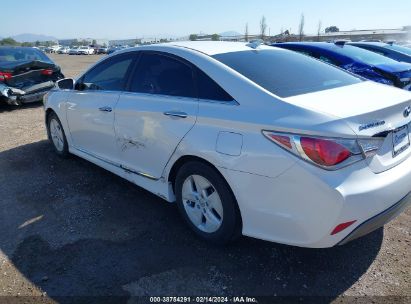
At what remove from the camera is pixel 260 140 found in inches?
101

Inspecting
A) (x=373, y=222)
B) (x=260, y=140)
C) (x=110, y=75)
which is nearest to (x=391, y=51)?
(x=110, y=75)

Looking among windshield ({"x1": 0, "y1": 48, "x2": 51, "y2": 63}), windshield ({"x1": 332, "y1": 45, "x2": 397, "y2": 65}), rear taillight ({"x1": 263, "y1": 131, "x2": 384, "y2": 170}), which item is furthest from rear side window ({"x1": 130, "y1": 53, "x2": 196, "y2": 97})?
windshield ({"x1": 0, "y1": 48, "x2": 51, "y2": 63})

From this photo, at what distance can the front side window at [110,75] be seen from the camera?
4.02m

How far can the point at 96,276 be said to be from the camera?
2.88 metres

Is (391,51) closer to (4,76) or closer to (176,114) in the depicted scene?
(176,114)

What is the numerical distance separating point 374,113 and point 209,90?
1.27m

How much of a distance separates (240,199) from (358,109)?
1.04 meters

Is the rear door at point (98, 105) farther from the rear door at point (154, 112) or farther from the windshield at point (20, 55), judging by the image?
the windshield at point (20, 55)

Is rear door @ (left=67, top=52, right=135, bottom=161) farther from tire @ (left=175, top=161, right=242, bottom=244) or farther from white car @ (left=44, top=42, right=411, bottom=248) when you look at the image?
tire @ (left=175, top=161, right=242, bottom=244)

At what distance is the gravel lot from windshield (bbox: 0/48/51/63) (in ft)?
21.6

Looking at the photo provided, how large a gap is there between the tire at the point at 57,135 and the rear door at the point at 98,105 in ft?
1.49

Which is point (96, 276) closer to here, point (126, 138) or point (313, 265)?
point (126, 138)

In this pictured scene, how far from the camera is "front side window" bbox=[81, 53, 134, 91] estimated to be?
4016 millimetres

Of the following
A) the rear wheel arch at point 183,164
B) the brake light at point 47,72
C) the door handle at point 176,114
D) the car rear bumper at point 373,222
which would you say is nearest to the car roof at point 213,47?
the door handle at point 176,114
